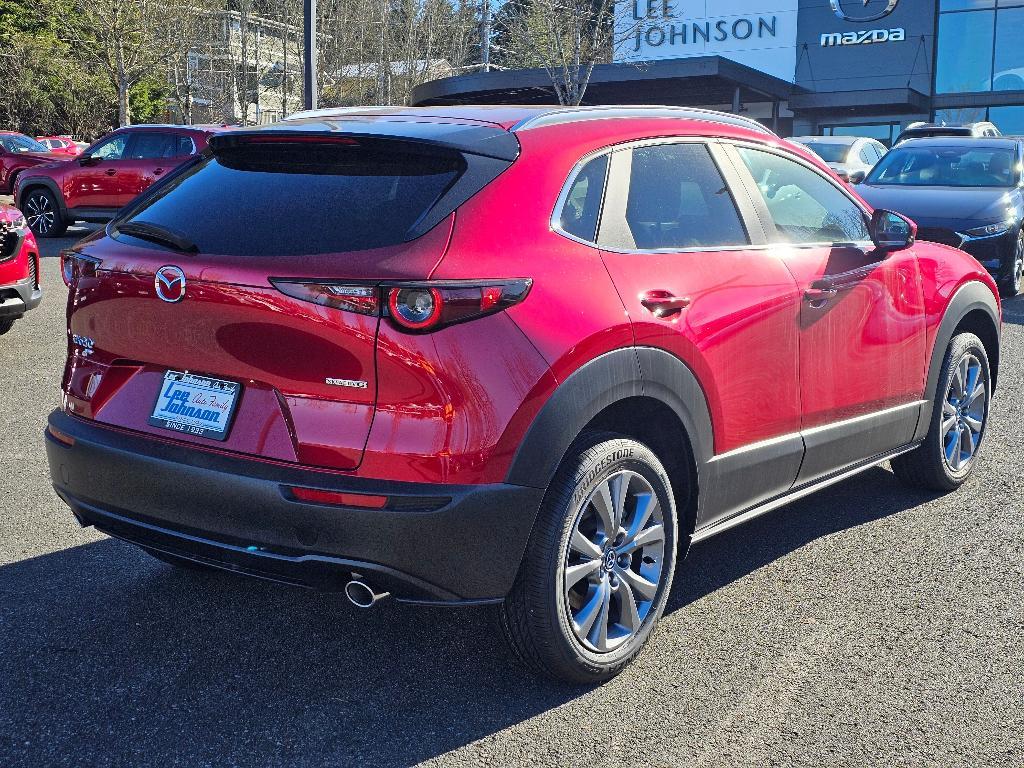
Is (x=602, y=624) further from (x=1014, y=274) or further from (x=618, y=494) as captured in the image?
(x=1014, y=274)

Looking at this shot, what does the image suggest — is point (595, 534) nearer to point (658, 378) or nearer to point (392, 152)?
point (658, 378)

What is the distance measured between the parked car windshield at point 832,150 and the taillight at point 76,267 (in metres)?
18.0

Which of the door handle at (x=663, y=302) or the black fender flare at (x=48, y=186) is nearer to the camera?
the door handle at (x=663, y=302)

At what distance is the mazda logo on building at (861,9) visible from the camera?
146ft

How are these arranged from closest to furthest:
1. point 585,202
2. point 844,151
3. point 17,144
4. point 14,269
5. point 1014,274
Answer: point 585,202
point 14,269
point 1014,274
point 844,151
point 17,144

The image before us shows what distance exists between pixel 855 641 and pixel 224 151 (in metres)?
2.57

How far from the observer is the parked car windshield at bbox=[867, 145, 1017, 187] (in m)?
13.7

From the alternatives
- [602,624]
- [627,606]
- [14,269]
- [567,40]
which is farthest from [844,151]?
[602,624]

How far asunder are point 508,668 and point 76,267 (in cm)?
184

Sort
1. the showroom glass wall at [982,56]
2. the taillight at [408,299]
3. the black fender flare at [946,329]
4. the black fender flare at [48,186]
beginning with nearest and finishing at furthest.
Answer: the taillight at [408,299] < the black fender flare at [946,329] < the black fender flare at [48,186] < the showroom glass wall at [982,56]

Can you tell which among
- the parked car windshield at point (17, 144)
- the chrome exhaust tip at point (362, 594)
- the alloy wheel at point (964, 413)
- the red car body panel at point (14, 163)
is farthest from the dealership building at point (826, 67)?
the chrome exhaust tip at point (362, 594)

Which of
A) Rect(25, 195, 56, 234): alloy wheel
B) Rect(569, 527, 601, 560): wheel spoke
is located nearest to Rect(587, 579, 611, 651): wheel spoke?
Rect(569, 527, 601, 560): wheel spoke

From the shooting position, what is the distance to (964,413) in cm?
576

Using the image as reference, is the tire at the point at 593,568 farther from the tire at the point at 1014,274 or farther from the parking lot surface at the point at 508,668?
the tire at the point at 1014,274
